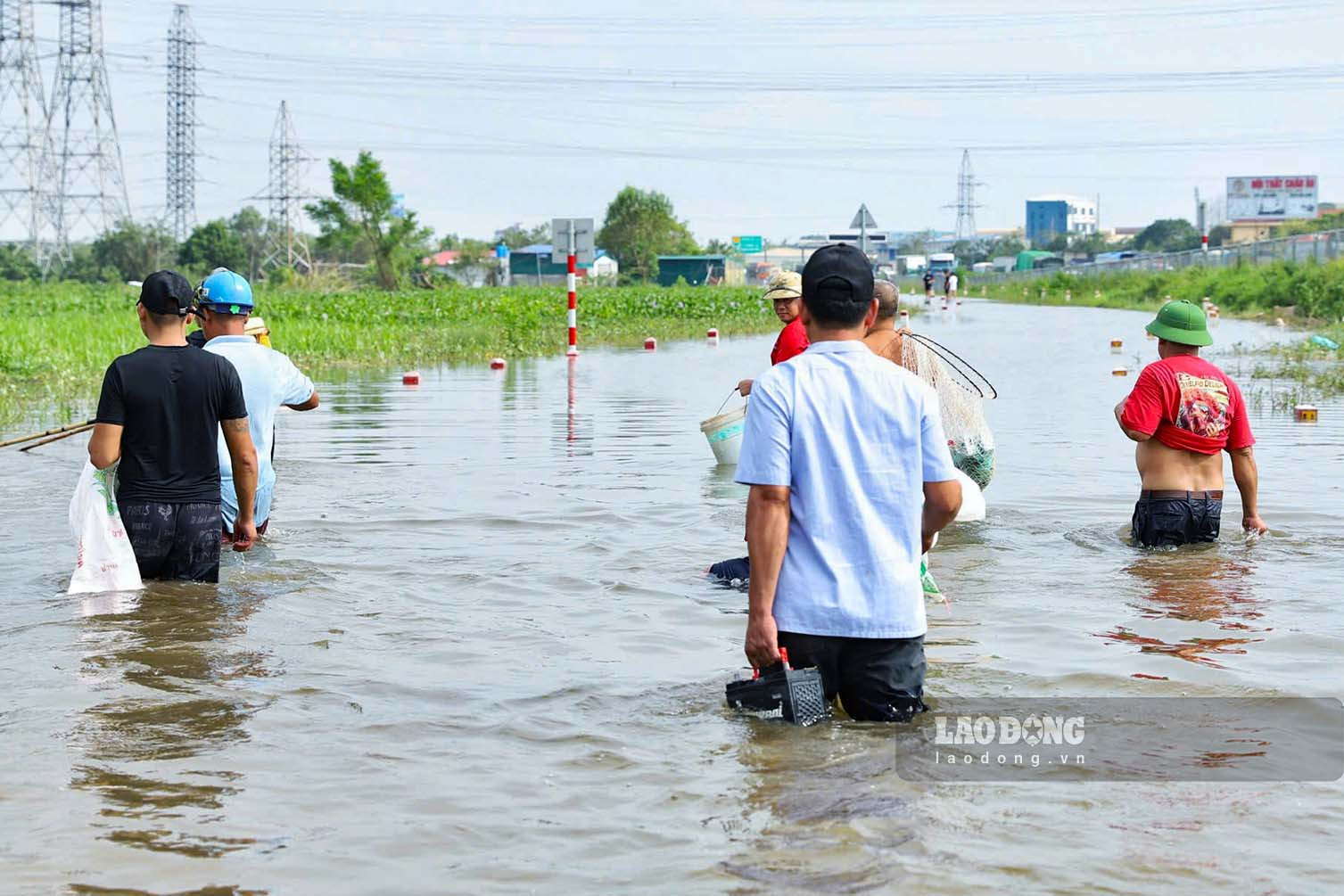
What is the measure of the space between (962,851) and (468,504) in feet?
24.8

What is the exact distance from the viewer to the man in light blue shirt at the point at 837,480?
473 centimetres

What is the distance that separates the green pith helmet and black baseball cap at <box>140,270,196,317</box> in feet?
15.9

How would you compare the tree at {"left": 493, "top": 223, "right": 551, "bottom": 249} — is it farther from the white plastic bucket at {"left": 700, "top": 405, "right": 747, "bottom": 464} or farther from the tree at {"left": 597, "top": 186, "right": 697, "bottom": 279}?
the white plastic bucket at {"left": 700, "top": 405, "right": 747, "bottom": 464}

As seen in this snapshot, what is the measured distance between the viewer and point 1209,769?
5.20 m

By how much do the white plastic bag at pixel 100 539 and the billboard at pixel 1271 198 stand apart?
14482cm

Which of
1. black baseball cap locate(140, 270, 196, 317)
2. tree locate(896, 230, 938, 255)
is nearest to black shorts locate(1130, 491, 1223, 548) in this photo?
black baseball cap locate(140, 270, 196, 317)

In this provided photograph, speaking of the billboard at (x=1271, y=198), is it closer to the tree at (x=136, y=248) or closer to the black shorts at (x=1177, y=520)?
the tree at (x=136, y=248)

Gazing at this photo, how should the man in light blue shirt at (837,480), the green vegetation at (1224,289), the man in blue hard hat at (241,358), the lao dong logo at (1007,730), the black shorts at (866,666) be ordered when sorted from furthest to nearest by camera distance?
the green vegetation at (1224,289), the man in blue hard hat at (241,358), the lao dong logo at (1007,730), the black shorts at (866,666), the man in light blue shirt at (837,480)

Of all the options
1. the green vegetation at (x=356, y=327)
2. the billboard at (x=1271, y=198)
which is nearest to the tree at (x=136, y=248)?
the green vegetation at (x=356, y=327)

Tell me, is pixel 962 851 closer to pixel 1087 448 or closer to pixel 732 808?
pixel 732 808

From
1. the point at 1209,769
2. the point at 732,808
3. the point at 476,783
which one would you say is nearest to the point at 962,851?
the point at 732,808

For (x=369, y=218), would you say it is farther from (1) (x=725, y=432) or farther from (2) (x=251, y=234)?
(1) (x=725, y=432)

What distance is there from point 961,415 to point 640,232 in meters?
106

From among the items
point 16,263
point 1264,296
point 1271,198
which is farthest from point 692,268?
point 1271,198
